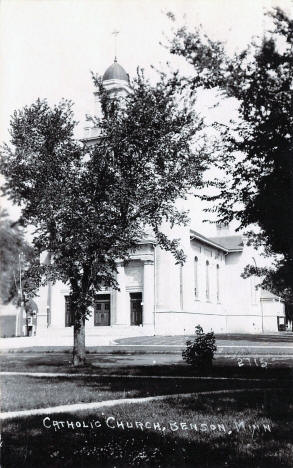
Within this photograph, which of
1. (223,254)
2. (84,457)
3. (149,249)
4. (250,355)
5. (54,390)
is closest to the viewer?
(84,457)

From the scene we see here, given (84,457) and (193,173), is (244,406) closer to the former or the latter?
(84,457)

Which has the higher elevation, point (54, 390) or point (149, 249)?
point (149, 249)

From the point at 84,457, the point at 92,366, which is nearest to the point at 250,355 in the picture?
the point at 92,366

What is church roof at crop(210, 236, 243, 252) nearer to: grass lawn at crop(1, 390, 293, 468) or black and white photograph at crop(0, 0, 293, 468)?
black and white photograph at crop(0, 0, 293, 468)

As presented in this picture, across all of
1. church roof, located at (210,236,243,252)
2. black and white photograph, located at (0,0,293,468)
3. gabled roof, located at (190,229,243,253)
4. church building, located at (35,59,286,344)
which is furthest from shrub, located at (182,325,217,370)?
church roof, located at (210,236,243,252)

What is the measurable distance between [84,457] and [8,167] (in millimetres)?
13005

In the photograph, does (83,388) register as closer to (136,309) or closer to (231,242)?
(136,309)

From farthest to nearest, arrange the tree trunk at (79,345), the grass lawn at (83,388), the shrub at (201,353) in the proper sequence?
the tree trunk at (79,345) < the shrub at (201,353) < the grass lawn at (83,388)

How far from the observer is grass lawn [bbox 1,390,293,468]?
557 centimetres

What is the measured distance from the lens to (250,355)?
67.1 ft

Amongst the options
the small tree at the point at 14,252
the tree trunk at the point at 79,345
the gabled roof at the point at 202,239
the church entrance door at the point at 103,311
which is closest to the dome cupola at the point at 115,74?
the gabled roof at the point at 202,239

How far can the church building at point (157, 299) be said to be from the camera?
42.4 metres

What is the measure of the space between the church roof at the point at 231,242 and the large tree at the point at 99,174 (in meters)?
44.3

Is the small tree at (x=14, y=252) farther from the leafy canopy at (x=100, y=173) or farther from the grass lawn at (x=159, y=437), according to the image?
the grass lawn at (x=159, y=437)
